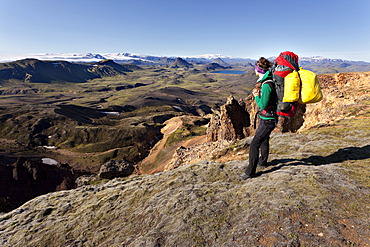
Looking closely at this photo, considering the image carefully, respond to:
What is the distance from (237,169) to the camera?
11633 mm

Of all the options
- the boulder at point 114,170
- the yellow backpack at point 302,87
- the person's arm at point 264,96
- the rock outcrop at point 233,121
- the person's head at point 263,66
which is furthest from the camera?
the rock outcrop at point 233,121

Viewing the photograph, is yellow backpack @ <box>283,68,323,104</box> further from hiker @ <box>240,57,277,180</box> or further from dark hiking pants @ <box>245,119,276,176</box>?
dark hiking pants @ <box>245,119,276,176</box>

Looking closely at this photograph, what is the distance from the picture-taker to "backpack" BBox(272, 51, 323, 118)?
7102mm

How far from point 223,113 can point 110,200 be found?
40918mm

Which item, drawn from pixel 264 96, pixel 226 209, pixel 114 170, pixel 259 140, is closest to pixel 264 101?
pixel 264 96

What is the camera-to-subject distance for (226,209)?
7.48 m

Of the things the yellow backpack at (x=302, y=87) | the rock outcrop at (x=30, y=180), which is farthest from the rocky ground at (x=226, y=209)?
the rock outcrop at (x=30, y=180)

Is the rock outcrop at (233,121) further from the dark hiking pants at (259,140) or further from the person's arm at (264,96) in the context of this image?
the person's arm at (264,96)

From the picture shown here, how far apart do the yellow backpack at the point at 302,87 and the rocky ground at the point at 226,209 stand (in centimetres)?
358

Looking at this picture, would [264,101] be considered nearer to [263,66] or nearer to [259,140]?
[263,66]

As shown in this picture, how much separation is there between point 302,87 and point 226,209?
18.1 ft

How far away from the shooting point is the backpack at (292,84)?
280 inches

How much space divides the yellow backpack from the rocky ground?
3581 mm

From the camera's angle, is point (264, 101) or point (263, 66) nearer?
point (264, 101)
